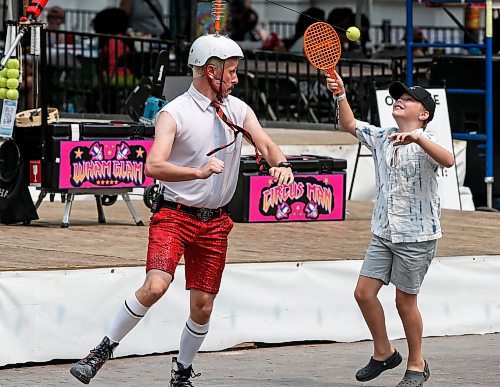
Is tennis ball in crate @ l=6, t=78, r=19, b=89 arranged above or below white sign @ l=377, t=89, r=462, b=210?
above

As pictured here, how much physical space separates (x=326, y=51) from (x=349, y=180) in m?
6.44

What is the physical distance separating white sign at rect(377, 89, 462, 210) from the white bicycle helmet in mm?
6280

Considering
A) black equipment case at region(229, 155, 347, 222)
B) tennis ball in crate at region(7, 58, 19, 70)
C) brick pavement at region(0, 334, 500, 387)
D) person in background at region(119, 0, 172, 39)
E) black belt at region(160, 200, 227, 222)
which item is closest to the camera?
black belt at region(160, 200, 227, 222)

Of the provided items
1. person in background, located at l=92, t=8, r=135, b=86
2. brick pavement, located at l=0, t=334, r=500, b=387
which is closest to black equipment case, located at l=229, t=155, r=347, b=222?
brick pavement, located at l=0, t=334, r=500, b=387

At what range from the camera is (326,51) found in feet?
24.0

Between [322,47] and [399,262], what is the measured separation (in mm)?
1269

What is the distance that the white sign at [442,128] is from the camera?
41.6ft

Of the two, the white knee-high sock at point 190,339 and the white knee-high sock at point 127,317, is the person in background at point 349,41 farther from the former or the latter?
the white knee-high sock at point 127,317

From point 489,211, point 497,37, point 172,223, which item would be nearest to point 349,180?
point 489,211

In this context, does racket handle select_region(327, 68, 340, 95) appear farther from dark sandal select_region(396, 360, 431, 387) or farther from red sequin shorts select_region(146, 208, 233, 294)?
dark sandal select_region(396, 360, 431, 387)

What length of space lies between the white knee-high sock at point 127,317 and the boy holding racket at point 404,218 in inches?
46.1

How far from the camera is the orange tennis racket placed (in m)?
7.23

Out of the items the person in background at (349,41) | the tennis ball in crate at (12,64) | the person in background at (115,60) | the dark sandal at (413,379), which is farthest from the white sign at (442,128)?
the dark sandal at (413,379)

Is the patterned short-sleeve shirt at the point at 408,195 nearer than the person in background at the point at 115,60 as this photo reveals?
Yes
